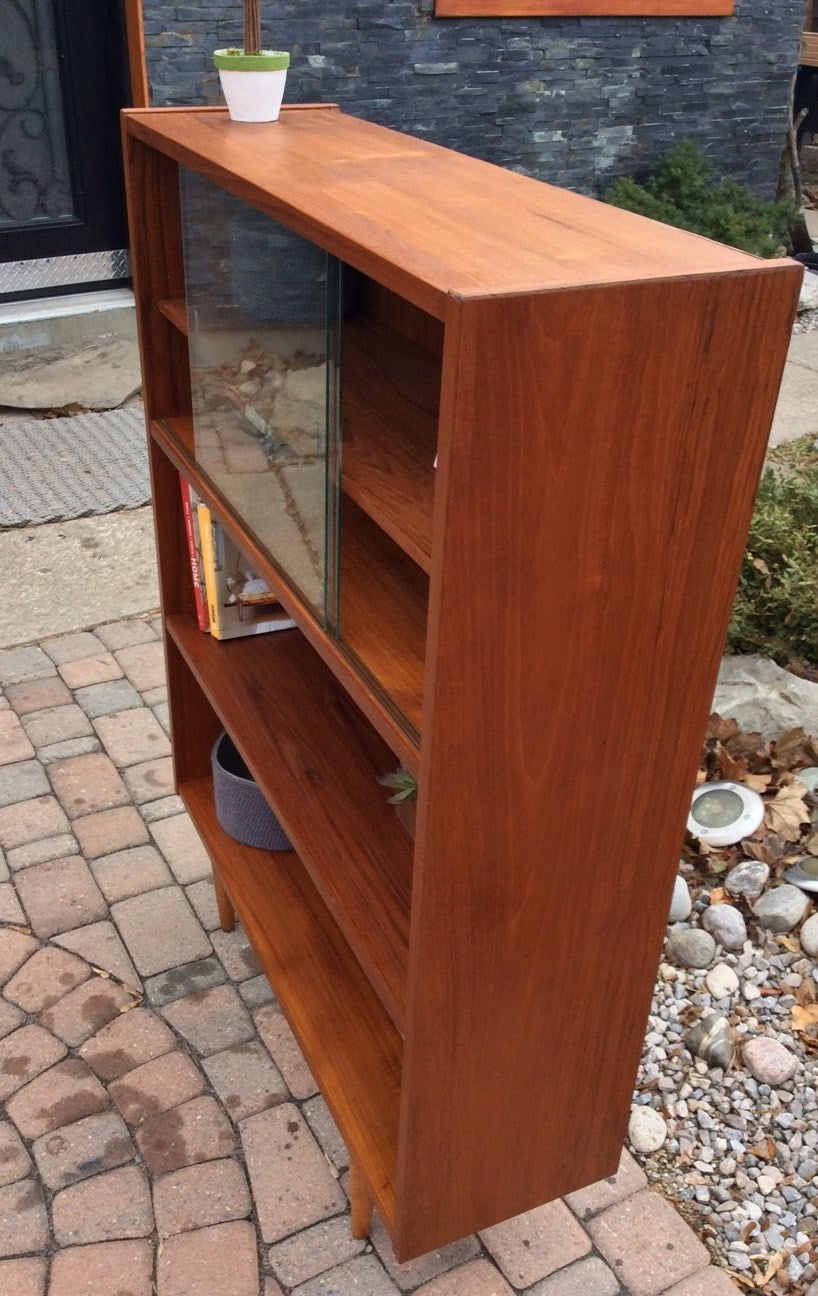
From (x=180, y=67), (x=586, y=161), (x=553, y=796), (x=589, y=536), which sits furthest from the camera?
(x=586, y=161)

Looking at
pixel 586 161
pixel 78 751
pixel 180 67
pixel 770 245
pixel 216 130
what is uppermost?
pixel 216 130

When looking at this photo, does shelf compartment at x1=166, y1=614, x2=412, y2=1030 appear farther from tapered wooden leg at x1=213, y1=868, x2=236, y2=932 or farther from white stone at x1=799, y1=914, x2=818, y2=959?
white stone at x1=799, y1=914, x2=818, y2=959

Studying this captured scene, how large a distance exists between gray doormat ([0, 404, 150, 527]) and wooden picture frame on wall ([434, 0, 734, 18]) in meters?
2.64

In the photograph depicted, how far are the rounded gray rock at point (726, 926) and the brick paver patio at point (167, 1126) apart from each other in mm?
725

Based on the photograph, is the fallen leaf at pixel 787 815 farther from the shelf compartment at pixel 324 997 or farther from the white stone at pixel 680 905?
the shelf compartment at pixel 324 997

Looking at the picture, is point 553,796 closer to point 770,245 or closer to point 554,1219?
point 554,1219

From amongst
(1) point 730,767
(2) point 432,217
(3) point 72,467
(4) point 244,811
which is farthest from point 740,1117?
(3) point 72,467

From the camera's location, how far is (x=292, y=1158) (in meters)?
2.40

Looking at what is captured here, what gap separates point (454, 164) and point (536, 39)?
5.27 meters

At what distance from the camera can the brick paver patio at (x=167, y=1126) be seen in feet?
7.21

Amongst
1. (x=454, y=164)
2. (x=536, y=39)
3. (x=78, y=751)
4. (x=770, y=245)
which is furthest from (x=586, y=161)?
(x=454, y=164)

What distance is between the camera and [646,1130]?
2.48m

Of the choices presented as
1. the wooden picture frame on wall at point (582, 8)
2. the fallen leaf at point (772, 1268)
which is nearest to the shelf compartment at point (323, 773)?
the fallen leaf at point (772, 1268)

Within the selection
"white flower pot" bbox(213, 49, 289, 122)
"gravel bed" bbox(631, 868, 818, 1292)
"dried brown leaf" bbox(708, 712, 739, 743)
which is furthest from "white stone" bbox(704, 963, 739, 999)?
"white flower pot" bbox(213, 49, 289, 122)
